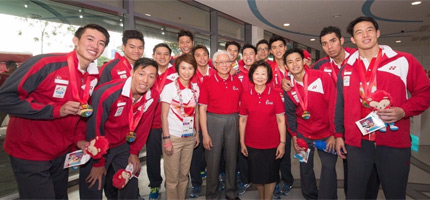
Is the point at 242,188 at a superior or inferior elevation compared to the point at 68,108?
inferior

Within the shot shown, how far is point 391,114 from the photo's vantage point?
1716 millimetres

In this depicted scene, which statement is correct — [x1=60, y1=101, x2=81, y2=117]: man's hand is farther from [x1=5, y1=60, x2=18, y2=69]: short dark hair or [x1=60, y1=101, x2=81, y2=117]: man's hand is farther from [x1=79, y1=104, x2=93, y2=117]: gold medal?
[x1=5, y1=60, x2=18, y2=69]: short dark hair

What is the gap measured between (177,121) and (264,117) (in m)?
0.92

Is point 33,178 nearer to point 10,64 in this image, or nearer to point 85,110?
point 85,110

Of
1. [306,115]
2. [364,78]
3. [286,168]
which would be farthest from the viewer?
[286,168]

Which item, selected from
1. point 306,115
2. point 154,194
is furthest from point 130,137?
point 306,115

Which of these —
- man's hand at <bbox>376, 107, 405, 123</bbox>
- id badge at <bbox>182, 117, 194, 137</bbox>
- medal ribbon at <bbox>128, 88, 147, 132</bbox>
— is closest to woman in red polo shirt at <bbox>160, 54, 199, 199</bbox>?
id badge at <bbox>182, 117, 194, 137</bbox>

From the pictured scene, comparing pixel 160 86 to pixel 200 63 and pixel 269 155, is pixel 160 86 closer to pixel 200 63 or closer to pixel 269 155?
pixel 200 63

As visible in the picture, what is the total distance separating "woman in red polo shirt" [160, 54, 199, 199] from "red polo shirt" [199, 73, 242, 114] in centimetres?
15

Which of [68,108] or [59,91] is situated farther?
[59,91]

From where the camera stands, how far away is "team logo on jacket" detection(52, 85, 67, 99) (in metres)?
1.75

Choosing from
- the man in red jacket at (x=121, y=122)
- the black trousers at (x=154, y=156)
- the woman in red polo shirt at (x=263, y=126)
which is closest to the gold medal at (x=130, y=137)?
the man in red jacket at (x=121, y=122)

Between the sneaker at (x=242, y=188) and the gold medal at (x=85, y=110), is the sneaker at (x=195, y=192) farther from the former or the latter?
the gold medal at (x=85, y=110)

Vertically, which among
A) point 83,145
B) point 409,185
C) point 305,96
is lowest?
point 409,185
